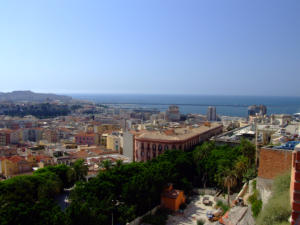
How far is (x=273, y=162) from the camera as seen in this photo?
14.3m

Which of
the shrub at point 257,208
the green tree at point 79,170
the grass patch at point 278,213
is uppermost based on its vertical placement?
the grass patch at point 278,213

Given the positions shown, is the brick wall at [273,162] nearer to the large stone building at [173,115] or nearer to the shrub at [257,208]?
the shrub at [257,208]


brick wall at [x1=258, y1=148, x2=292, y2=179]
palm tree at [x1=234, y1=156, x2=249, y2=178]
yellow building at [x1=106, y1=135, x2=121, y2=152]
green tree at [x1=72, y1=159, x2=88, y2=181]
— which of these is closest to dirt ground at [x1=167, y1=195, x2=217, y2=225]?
palm tree at [x1=234, y1=156, x2=249, y2=178]

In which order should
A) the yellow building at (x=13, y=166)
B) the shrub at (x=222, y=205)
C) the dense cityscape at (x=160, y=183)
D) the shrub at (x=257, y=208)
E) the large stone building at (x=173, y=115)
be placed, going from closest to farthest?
the shrub at (x=257, y=208)
the dense cityscape at (x=160, y=183)
the shrub at (x=222, y=205)
the yellow building at (x=13, y=166)
the large stone building at (x=173, y=115)

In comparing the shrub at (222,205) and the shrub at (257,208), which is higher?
the shrub at (257,208)

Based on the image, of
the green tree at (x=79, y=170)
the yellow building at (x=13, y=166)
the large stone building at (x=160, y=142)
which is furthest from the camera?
the large stone building at (x=160, y=142)

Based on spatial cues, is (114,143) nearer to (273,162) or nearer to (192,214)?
(192,214)

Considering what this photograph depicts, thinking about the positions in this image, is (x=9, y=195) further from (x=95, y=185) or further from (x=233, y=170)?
Answer: (x=233, y=170)

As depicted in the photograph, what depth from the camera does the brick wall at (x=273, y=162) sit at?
13.9m

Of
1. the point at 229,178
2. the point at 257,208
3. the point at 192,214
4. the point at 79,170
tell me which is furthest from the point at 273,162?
the point at 79,170

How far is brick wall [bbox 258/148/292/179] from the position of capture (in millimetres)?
13930

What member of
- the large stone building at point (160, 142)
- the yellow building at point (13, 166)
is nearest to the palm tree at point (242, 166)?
the large stone building at point (160, 142)

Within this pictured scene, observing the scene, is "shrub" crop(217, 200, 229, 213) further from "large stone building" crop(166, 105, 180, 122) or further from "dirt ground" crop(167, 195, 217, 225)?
"large stone building" crop(166, 105, 180, 122)

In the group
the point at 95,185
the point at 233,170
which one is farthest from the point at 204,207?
the point at 95,185
